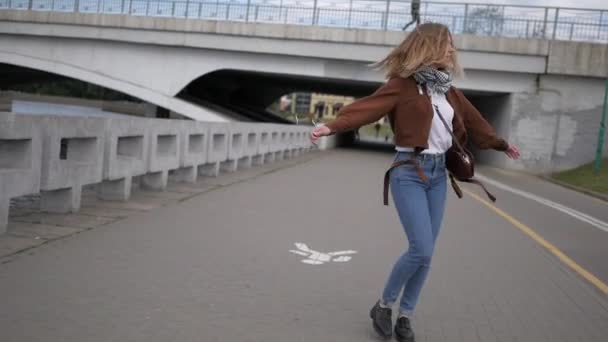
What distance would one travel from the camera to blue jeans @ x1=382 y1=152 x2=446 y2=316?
4.23m

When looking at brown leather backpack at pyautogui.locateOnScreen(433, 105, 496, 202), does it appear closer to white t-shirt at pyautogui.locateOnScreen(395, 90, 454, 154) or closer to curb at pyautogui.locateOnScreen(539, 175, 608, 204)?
white t-shirt at pyautogui.locateOnScreen(395, 90, 454, 154)

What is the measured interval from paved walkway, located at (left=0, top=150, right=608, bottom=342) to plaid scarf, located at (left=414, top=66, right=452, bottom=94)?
59.3 inches

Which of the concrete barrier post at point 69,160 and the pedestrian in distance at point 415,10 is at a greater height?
the pedestrian in distance at point 415,10

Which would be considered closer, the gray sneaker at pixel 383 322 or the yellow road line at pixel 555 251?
the gray sneaker at pixel 383 322

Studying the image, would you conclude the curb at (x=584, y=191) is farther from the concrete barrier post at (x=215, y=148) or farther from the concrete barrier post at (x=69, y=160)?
the concrete barrier post at (x=69, y=160)

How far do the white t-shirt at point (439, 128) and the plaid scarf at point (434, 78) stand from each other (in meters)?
0.05

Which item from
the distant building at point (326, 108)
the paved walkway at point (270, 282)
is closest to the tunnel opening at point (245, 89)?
the distant building at point (326, 108)

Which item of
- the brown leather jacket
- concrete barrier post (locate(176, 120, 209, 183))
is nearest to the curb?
concrete barrier post (locate(176, 120, 209, 183))

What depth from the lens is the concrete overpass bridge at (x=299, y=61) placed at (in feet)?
106

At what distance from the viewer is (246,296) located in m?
5.21

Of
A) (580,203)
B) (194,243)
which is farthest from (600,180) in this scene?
(194,243)

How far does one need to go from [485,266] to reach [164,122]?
5.75 metres

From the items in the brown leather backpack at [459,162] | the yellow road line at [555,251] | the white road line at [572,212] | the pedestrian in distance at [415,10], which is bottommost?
the white road line at [572,212]

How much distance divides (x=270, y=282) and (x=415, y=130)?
204cm
